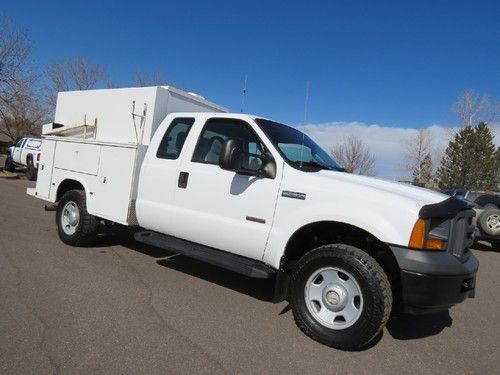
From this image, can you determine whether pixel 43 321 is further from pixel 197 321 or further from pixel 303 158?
pixel 303 158

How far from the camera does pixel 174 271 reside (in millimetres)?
5941

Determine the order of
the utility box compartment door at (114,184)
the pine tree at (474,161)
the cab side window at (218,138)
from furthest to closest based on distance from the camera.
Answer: the pine tree at (474,161)
the utility box compartment door at (114,184)
the cab side window at (218,138)

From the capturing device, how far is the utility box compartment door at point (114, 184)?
5840 millimetres

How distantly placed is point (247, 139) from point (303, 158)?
68 cm

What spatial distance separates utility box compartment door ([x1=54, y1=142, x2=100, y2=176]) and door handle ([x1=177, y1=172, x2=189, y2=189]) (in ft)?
5.51

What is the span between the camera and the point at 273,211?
178 inches

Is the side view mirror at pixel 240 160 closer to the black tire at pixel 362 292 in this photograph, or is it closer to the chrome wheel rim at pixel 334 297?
the black tire at pixel 362 292

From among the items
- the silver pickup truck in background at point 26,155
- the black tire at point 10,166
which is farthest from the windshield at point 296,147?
the black tire at point 10,166

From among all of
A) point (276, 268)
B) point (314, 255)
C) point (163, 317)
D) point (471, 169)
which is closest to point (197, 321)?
point (163, 317)

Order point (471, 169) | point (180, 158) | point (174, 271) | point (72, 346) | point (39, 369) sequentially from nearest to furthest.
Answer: point (39, 369), point (72, 346), point (180, 158), point (174, 271), point (471, 169)

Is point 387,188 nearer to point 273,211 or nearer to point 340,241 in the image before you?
point 340,241

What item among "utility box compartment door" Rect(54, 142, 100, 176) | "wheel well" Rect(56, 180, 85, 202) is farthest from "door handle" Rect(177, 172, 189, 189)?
"wheel well" Rect(56, 180, 85, 202)

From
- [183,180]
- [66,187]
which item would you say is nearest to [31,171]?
[66,187]

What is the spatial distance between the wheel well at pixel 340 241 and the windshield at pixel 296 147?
65 centimetres
